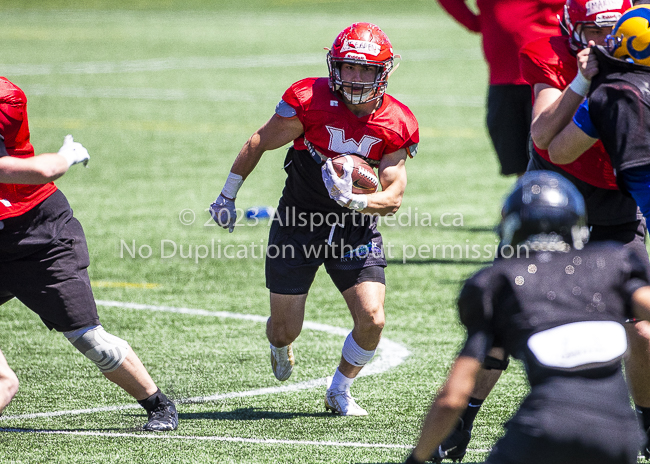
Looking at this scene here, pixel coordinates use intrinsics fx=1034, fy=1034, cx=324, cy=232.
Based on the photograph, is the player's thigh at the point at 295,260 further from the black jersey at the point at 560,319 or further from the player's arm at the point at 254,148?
the black jersey at the point at 560,319

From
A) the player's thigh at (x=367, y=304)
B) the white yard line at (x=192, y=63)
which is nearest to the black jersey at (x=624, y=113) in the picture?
the player's thigh at (x=367, y=304)

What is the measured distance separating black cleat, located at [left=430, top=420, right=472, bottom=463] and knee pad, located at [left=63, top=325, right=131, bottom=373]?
5.08ft

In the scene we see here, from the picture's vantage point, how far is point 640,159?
391 cm

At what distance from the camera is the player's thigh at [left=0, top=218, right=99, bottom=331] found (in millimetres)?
4723

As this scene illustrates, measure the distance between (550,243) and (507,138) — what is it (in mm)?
4292

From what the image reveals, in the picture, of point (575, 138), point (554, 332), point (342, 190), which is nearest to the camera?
point (554, 332)

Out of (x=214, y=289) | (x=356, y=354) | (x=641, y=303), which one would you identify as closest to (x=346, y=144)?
(x=356, y=354)

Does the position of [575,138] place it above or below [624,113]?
below

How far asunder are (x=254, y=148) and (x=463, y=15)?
3.21 m

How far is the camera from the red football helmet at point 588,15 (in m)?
4.48

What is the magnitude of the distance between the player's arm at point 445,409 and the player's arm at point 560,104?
154cm

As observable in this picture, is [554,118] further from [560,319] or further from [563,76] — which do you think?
[560,319]

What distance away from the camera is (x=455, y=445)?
4.41 meters

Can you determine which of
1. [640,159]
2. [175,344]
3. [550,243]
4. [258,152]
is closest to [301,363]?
[175,344]
